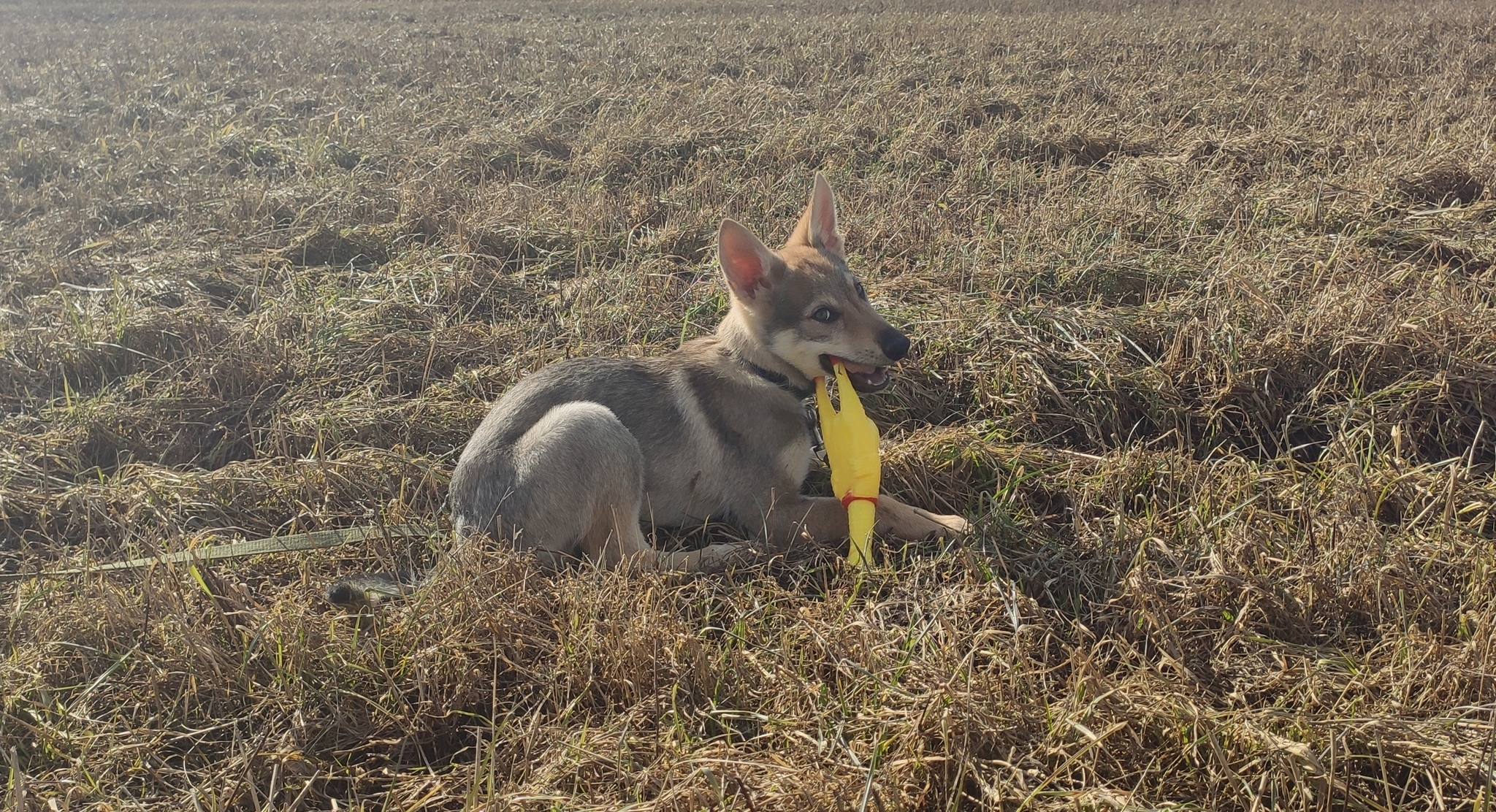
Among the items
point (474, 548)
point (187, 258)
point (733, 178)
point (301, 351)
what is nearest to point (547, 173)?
point (733, 178)

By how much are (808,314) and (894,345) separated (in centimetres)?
43

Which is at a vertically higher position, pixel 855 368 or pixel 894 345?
pixel 894 345

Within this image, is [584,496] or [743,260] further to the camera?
[743,260]

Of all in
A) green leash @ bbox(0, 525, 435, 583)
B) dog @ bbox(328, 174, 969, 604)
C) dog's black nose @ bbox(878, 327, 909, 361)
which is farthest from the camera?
dog's black nose @ bbox(878, 327, 909, 361)

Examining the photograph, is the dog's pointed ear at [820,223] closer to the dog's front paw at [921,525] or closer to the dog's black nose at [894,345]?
the dog's black nose at [894,345]

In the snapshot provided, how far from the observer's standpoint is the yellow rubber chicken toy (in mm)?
3598

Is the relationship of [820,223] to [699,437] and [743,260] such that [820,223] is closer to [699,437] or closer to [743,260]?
[743,260]

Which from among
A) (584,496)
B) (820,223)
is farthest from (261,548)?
(820,223)

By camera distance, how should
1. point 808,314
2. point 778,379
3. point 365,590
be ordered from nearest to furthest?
point 365,590
point 808,314
point 778,379

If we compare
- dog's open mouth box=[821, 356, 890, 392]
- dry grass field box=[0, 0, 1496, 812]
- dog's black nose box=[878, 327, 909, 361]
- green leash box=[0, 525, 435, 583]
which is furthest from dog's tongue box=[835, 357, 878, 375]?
green leash box=[0, 525, 435, 583]

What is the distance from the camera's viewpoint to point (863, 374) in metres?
4.02

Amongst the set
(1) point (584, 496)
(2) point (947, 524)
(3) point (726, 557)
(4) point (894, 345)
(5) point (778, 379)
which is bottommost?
(3) point (726, 557)

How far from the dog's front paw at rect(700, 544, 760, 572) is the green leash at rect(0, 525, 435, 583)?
1.19 meters

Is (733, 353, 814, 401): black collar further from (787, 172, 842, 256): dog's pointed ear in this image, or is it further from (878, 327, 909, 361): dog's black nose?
(787, 172, 842, 256): dog's pointed ear
